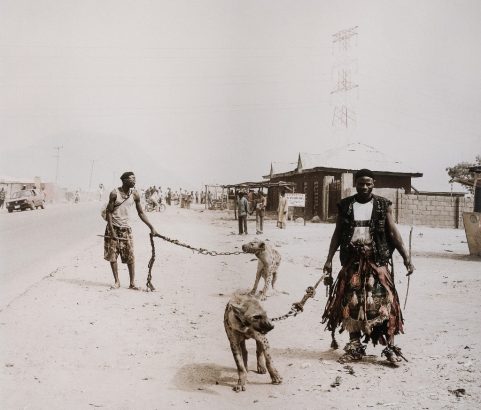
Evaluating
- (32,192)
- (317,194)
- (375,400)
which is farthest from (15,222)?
(375,400)

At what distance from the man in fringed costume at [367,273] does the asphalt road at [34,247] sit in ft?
13.8

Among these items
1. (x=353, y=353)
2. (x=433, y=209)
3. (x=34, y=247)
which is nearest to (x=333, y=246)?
(x=353, y=353)

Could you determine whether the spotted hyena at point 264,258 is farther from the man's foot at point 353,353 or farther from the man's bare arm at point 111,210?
the man's foot at point 353,353

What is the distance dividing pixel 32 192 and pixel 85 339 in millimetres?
23857

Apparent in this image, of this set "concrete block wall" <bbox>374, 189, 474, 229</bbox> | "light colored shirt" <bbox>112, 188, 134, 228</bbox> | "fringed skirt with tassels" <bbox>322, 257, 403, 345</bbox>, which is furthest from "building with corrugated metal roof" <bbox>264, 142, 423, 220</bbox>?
"fringed skirt with tassels" <bbox>322, 257, 403, 345</bbox>

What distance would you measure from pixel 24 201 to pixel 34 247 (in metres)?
14.8

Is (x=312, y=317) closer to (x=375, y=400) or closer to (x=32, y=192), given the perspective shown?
(x=375, y=400)

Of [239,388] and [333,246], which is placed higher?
[333,246]

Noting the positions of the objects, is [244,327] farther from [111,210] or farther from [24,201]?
[24,201]

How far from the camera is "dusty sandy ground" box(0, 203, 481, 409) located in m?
3.21

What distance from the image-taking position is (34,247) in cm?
1127

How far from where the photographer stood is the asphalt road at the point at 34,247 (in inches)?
296

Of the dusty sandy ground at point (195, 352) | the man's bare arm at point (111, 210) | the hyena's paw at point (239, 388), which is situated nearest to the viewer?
the dusty sandy ground at point (195, 352)

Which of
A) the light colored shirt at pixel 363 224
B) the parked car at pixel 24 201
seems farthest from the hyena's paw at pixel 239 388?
the parked car at pixel 24 201
